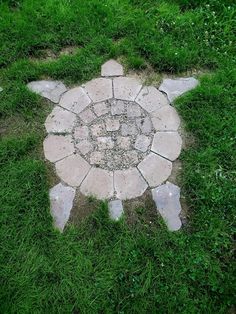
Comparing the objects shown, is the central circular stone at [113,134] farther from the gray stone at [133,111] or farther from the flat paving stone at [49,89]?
the flat paving stone at [49,89]

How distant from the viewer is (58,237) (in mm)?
3531

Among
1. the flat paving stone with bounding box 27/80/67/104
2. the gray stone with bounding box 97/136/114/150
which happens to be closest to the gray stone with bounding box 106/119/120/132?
the gray stone with bounding box 97/136/114/150

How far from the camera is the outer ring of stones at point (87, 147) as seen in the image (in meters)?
3.81

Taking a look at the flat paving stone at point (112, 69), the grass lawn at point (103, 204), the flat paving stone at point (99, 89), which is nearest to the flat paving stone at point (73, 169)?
the grass lawn at point (103, 204)

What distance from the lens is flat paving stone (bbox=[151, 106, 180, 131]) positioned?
4.13 m

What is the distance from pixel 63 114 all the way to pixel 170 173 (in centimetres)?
122

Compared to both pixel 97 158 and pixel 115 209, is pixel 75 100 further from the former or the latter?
pixel 115 209

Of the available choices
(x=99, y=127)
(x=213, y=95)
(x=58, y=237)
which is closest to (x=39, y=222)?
(x=58, y=237)

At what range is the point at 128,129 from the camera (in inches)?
162

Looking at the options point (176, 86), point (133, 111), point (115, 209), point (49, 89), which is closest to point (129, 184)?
point (115, 209)

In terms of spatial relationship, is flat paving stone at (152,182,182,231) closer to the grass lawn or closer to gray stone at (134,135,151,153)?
the grass lawn

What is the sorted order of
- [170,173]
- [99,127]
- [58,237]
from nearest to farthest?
1. [58,237]
2. [170,173]
3. [99,127]

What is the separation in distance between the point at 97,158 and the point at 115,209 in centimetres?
55

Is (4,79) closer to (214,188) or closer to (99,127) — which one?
(99,127)
